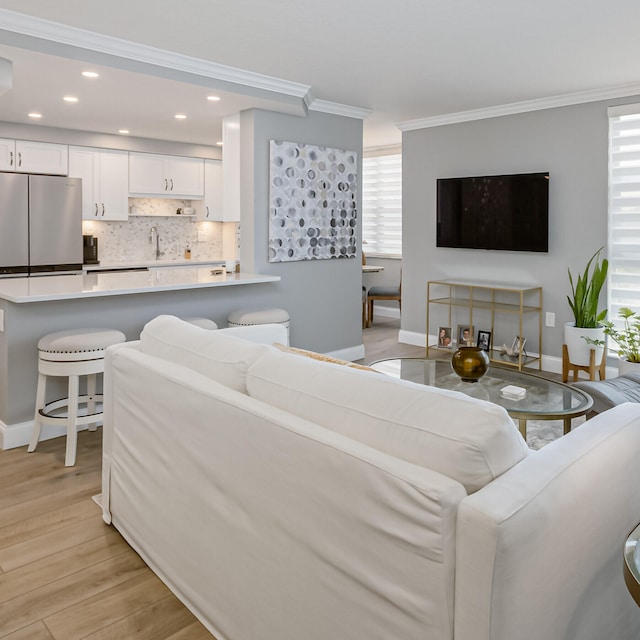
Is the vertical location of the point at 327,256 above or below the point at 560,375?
above

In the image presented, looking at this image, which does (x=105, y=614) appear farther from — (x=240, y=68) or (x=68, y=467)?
(x=240, y=68)

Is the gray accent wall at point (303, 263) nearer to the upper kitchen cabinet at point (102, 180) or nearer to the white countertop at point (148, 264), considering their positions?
the white countertop at point (148, 264)

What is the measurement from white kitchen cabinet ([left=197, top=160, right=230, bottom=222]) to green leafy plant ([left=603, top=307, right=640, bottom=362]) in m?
4.68

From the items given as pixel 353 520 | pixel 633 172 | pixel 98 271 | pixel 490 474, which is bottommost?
pixel 353 520

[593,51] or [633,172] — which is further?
[633,172]

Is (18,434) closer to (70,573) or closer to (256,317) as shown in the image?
(70,573)

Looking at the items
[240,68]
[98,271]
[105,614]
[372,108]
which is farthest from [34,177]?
[105,614]

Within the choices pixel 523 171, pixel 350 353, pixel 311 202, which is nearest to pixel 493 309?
pixel 523 171

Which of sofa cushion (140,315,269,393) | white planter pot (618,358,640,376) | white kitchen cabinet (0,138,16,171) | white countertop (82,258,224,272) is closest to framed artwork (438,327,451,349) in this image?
white planter pot (618,358,640,376)

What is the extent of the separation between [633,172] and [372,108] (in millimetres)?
2310

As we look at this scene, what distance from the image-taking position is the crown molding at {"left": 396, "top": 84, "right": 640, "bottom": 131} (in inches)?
189

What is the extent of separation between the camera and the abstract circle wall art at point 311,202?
5.01m

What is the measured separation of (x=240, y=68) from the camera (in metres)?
4.14

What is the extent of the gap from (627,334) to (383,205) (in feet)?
14.1
